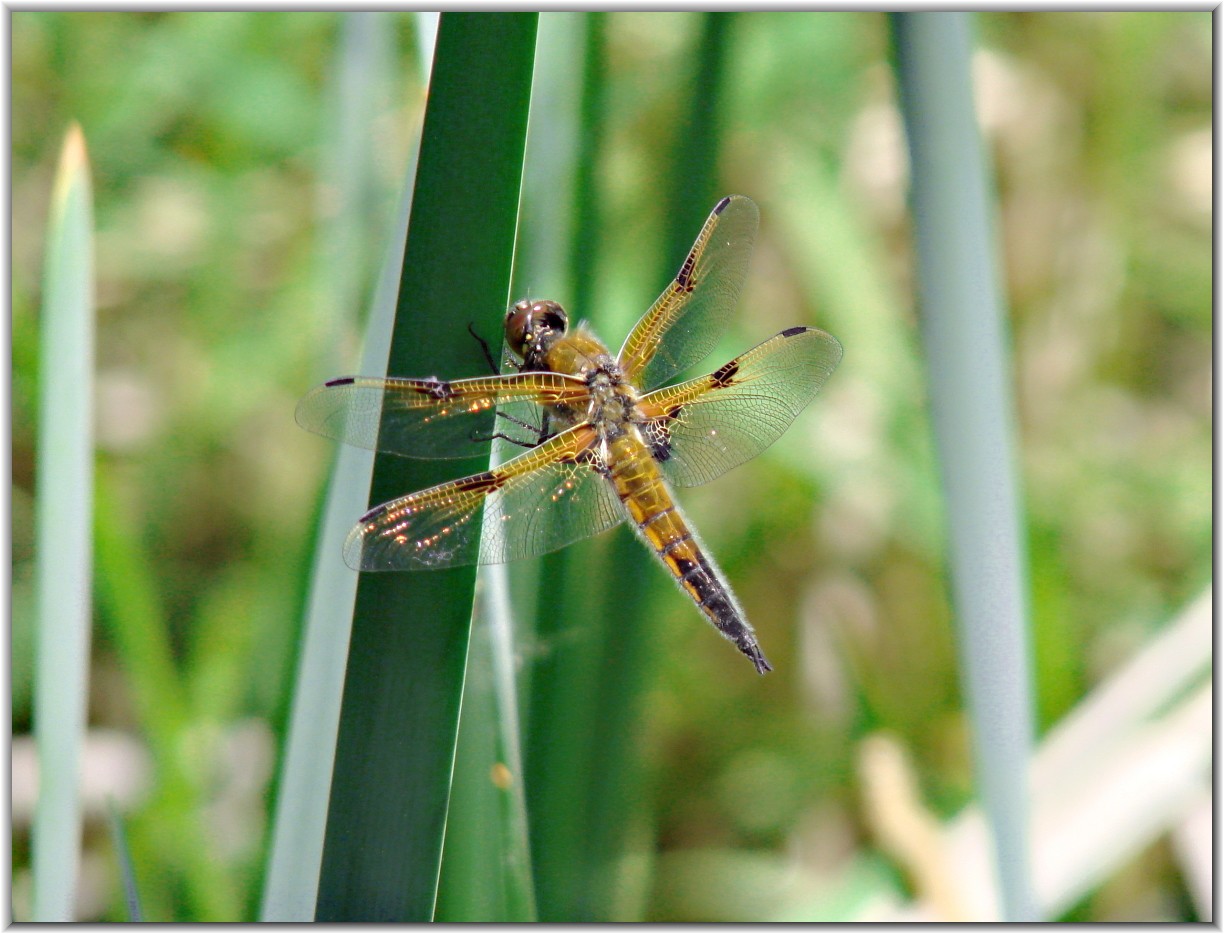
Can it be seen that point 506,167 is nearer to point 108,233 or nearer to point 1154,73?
point 108,233

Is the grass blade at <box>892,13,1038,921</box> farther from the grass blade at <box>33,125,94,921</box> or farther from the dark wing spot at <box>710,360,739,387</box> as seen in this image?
the grass blade at <box>33,125,94,921</box>

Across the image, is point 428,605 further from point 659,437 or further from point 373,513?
point 659,437

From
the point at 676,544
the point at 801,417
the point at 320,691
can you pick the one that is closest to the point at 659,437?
the point at 676,544

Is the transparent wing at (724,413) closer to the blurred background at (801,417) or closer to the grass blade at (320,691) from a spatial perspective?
the grass blade at (320,691)

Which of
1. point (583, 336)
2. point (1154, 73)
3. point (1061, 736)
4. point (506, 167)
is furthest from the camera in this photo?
point (1154, 73)

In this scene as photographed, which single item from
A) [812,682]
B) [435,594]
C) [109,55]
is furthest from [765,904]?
[109,55]

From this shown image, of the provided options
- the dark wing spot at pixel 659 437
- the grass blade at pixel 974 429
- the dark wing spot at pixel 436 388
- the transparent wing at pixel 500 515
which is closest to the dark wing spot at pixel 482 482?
the transparent wing at pixel 500 515

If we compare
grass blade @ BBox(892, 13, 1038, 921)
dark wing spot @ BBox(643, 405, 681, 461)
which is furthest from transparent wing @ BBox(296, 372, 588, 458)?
grass blade @ BBox(892, 13, 1038, 921)
